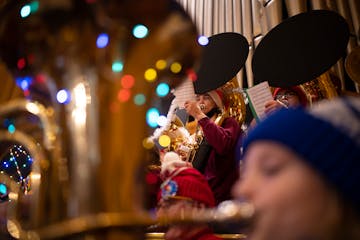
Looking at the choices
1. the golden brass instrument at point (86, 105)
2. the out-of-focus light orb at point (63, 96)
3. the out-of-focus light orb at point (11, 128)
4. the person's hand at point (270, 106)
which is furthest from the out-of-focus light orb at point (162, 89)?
the person's hand at point (270, 106)

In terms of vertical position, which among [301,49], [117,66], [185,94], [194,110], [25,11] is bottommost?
[117,66]

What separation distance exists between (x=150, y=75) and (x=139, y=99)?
0.17 feet

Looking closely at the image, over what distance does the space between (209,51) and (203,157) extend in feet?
2.17

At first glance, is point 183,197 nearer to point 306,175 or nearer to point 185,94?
point 306,175

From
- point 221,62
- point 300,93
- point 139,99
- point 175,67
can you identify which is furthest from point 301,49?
point 139,99

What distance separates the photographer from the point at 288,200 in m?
0.55

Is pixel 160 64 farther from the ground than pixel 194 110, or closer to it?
closer to it

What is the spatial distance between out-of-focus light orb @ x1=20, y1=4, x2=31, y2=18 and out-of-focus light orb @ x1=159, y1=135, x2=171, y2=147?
135 cm

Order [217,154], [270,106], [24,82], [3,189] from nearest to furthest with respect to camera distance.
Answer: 1. [24,82]
2. [3,189]
3. [270,106]
4. [217,154]

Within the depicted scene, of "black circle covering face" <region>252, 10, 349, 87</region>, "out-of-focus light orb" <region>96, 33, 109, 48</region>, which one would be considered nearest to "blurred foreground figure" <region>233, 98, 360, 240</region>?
"out-of-focus light orb" <region>96, 33, 109, 48</region>

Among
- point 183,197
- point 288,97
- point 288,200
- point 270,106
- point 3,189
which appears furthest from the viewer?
point 288,97

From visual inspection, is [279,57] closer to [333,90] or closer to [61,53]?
[333,90]

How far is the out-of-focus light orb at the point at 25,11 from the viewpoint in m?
0.62

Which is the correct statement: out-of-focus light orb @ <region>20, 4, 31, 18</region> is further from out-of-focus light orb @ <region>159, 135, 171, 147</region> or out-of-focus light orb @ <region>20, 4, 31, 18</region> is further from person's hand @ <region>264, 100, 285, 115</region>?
out-of-focus light orb @ <region>159, 135, 171, 147</region>
